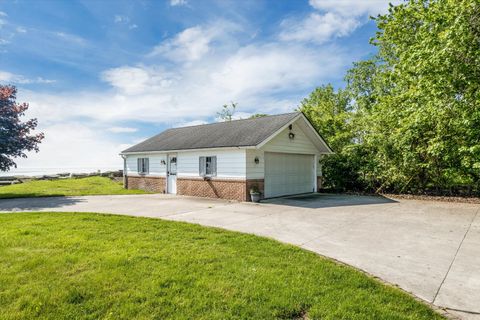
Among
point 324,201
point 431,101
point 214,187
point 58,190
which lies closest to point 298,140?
point 324,201

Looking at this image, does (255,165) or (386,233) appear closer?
(386,233)

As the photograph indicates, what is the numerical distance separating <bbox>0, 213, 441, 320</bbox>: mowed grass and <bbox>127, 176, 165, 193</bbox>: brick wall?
1091 centimetres

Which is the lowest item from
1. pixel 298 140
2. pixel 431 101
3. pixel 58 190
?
pixel 58 190

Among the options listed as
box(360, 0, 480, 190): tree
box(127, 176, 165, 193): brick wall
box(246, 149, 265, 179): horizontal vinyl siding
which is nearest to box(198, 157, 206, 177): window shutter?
box(246, 149, 265, 179): horizontal vinyl siding

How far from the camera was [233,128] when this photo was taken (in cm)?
1585

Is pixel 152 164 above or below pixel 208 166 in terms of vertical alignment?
above

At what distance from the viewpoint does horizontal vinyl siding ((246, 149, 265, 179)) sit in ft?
41.3

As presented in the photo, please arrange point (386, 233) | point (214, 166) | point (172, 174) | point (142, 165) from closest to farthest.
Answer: point (386, 233) < point (214, 166) < point (172, 174) < point (142, 165)

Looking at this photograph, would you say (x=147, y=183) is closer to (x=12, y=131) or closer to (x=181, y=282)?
(x=12, y=131)

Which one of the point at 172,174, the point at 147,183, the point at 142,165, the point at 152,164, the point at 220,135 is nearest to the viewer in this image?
the point at 220,135

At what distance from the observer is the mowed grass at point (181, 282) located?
3121mm

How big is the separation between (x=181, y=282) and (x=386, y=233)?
17.7ft

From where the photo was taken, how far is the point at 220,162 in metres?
13.5

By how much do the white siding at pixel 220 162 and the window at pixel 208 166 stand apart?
0.22m
